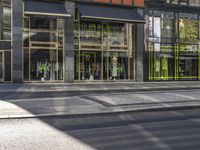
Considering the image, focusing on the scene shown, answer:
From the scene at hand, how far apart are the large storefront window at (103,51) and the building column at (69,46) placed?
593mm

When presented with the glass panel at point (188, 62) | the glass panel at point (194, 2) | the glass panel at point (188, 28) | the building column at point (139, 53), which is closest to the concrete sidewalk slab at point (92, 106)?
the building column at point (139, 53)

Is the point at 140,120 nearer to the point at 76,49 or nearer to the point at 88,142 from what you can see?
the point at 88,142

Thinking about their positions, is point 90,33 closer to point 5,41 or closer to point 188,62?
point 5,41

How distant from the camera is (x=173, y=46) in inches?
1292

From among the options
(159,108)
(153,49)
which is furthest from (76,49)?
(159,108)

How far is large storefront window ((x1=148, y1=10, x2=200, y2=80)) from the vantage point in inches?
1259

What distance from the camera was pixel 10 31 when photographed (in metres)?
27.5

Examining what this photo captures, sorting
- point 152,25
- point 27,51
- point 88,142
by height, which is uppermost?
point 152,25

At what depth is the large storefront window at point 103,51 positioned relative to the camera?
2953 cm

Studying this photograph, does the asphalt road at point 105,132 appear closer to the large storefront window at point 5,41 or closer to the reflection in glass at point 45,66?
the large storefront window at point 5,41

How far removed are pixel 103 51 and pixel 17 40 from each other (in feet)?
22.4

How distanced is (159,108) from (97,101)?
8.94 feet

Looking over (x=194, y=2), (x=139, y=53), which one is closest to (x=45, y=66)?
(x=139, y=53)

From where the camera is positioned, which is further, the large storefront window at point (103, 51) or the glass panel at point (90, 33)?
the glass panel at point (90, 33)
